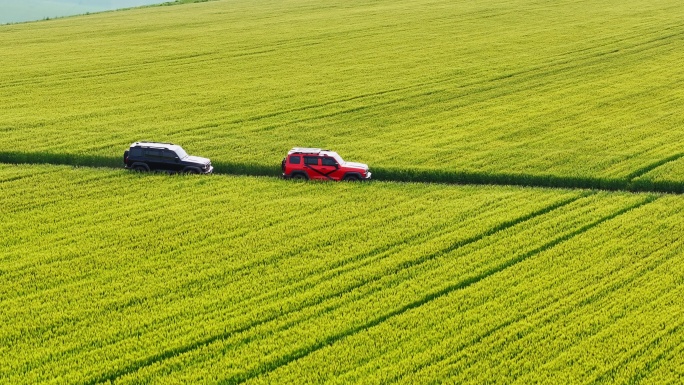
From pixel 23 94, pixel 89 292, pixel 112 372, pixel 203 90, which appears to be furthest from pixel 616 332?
pixel 23 94

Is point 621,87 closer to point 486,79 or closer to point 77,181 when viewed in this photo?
point 486,79

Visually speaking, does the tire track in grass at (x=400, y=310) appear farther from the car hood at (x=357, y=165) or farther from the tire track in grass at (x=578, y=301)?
the car hood at (x=357, y=165)

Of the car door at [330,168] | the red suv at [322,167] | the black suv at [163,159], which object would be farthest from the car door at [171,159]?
the car door at [330,168]

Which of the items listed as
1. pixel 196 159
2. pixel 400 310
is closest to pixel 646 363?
pixel 400 310

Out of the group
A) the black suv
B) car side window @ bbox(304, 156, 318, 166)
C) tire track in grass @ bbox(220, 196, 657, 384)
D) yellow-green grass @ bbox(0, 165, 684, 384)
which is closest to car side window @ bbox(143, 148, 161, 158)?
the black suv

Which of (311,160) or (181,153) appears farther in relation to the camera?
(181,153)

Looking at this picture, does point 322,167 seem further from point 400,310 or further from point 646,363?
point 646,363

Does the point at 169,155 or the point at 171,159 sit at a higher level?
the point at 169,155
